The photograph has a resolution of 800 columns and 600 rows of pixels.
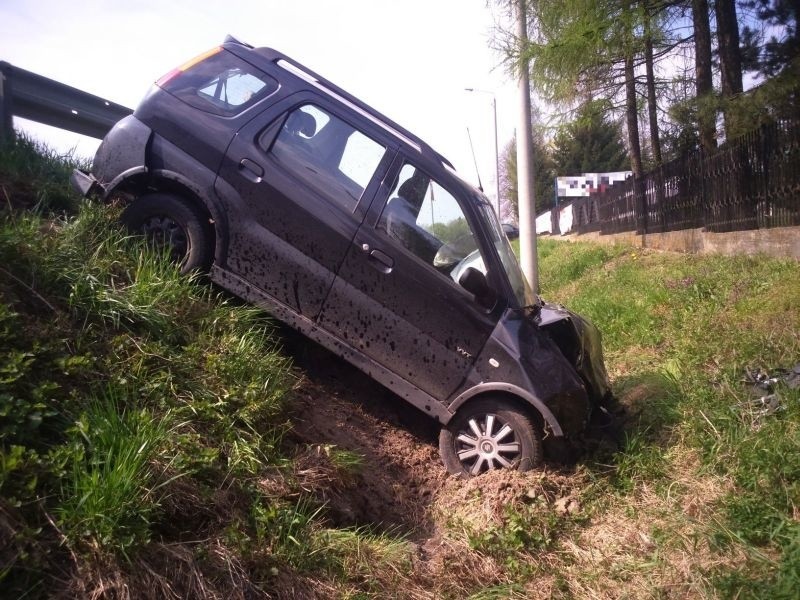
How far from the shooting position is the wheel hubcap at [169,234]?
4.95 meters

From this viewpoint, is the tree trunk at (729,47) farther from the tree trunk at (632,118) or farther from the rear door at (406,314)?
the rear door at (406,314)

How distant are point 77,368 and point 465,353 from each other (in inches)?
93.4

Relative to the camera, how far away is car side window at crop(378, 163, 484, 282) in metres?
4.80

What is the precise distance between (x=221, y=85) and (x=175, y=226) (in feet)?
3.66

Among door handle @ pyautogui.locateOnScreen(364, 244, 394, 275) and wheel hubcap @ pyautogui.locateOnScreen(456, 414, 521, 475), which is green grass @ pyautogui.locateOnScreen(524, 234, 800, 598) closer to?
wheel hubcap @ pyautogui.locateOnScreen(456, 414, 521, 475)

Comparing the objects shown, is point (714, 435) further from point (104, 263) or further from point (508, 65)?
point (508, 65)

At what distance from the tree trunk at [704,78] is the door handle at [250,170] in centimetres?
802

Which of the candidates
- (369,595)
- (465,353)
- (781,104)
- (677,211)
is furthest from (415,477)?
(677,211)

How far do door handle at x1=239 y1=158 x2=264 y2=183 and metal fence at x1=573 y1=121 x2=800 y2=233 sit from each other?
6.90 meters

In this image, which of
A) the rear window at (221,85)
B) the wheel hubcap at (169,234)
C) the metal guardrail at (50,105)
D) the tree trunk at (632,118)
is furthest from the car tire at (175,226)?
the tree trunk at (632,118)

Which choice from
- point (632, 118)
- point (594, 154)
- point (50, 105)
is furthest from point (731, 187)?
point (594, 154)

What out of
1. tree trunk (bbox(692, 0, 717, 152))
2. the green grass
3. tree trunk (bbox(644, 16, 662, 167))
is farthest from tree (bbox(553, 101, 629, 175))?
the green grass

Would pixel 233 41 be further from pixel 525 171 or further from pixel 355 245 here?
pixel 525 171

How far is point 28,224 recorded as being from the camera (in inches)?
170
